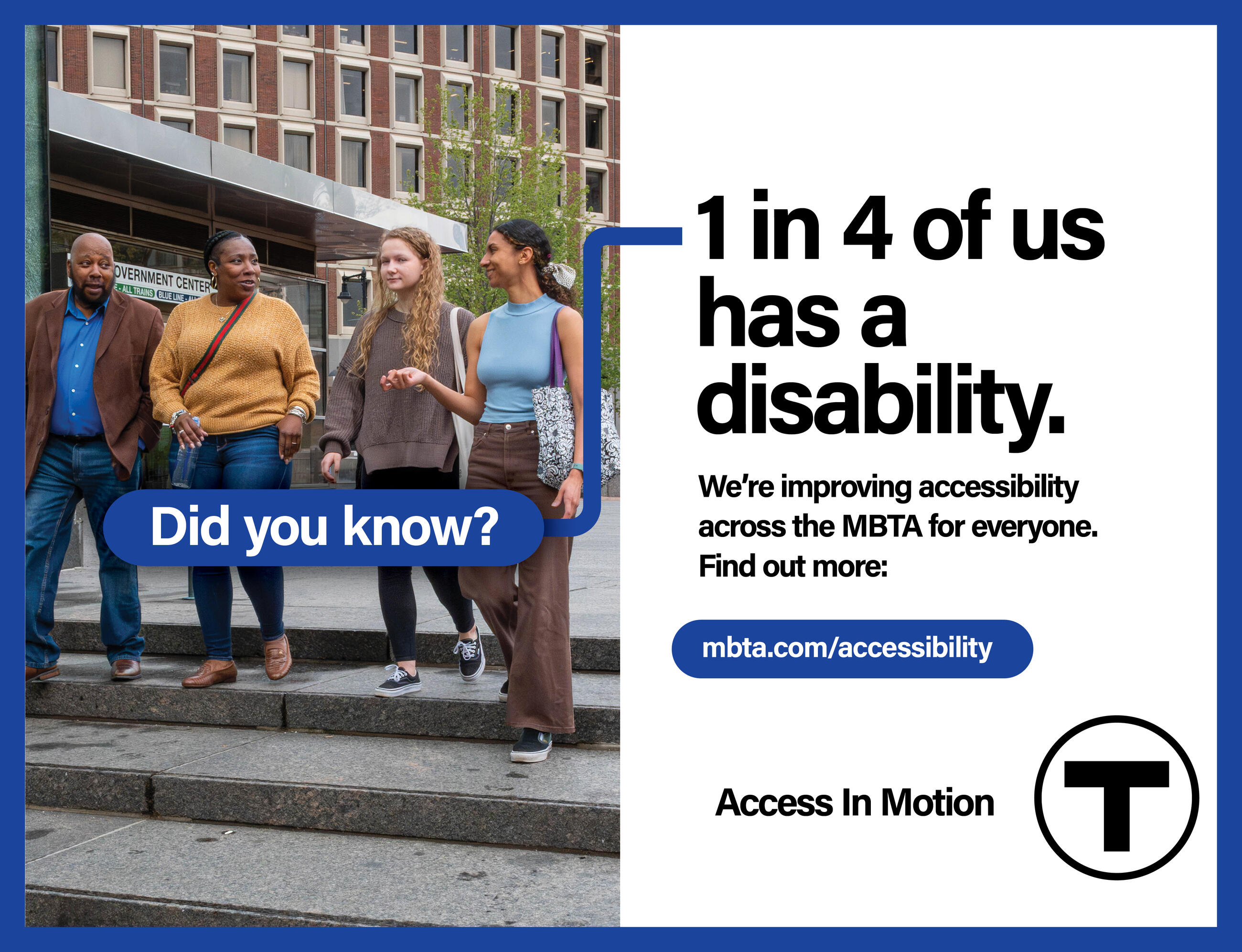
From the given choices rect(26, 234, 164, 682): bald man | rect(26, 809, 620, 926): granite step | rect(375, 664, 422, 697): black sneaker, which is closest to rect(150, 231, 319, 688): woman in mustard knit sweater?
rect(26, 234, 164, 682): bald man

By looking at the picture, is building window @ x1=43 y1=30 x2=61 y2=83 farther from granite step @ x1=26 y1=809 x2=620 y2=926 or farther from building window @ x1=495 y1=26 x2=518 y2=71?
granite step @ x1=26 y1=809 x2=620 y2=926

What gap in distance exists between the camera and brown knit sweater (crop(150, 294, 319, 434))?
3748 millimetres

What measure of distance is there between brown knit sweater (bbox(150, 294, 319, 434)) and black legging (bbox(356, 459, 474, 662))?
397mm

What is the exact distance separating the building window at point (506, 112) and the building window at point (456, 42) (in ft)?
1.01

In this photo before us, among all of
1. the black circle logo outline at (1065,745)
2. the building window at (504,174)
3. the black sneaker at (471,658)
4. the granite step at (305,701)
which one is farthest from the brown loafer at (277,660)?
the black circle logo outline at (1065,745)

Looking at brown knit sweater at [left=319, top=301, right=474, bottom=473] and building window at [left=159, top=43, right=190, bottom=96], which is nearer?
building window at [left=159, top=43, right=190, bottom=96]

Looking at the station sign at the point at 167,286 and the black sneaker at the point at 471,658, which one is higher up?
the station sign at the point at 167,286

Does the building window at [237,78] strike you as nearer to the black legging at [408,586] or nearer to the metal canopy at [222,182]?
the metal canopy at [222,182]

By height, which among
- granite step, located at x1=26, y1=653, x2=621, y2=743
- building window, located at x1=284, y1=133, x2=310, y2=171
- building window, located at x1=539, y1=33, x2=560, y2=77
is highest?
building window, located at x1=539, y1=33, x2=560, y2=77

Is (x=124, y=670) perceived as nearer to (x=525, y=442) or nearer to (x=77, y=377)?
(x=77, y=377)

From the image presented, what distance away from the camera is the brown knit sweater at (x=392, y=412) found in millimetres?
3615

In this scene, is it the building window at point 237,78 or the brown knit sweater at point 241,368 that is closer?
the building window at point 237,78

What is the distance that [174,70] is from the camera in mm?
3541

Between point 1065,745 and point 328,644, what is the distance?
2625 millimetres
